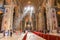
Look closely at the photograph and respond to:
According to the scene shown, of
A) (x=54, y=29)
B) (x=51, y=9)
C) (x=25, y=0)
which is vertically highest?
(x=25, y=0)

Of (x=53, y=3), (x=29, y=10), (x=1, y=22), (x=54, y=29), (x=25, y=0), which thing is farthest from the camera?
(x=29, y=10)

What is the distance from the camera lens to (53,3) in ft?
53.6

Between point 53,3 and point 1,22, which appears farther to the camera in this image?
point 1,22

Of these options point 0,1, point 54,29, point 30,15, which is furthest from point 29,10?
point 54,29

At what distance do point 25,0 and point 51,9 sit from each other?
14.8 m

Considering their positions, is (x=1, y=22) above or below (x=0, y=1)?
below

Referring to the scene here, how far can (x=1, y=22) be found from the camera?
17.5 m

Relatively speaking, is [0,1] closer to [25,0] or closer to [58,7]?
[58,7]

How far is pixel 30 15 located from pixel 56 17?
66.2 ft

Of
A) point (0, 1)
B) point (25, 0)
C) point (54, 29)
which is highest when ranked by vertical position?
point (25, 0)

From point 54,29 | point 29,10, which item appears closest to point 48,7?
point 54,29

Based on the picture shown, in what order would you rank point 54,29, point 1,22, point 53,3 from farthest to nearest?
point 1,22
point 53,3
point 54,29

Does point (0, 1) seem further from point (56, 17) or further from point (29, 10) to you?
point (29, 10)

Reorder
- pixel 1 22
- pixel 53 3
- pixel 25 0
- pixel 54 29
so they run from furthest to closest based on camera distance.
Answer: pixel 25 0
pixel 1 22
pixel 53 3
pixel 54 29
